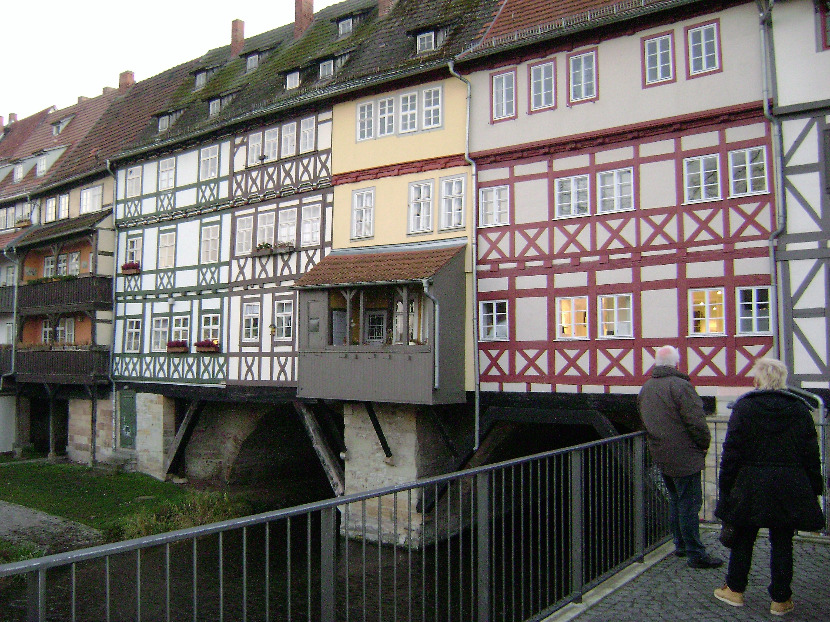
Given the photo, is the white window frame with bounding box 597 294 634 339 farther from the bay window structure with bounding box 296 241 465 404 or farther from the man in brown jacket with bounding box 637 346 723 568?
the man in brown jacket with bounding box 637 346 723 568

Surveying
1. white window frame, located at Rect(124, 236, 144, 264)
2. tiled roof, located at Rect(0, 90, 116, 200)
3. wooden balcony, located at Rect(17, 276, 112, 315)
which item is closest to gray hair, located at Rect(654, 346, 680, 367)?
white window frame, located at Rect(124, 236, 144, 264)

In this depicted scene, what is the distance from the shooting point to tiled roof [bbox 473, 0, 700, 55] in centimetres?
1374

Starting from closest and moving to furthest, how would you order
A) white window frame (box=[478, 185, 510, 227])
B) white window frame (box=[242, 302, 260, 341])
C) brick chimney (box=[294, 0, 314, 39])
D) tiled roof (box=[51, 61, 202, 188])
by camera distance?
white window frame (box=[478, 185, 510, 227]) → white window frame (box=[242, 302, 260, 341]) → brick chimney (box=[294, 0, 314, 39]) → tiled roof (box=[51, 61, 202, 188])

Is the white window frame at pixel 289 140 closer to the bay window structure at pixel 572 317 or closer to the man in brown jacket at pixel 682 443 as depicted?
the bay window structure at pixel 572 317

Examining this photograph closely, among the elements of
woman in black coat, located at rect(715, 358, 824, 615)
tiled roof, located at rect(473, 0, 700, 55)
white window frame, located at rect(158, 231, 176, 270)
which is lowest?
woman in black coat, located at rect(715, 358, 824, 615)

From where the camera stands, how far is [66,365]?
25.2 meters

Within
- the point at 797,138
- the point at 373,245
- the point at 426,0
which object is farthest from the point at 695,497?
the point at 426,0

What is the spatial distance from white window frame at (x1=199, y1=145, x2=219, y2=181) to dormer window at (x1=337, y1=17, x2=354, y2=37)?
16.6 ft

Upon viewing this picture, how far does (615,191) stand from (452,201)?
371 centimetres

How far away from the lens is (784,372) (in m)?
4.90

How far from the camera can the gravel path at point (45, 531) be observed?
17391 millimetres

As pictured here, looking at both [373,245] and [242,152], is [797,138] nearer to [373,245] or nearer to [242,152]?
[373,245]

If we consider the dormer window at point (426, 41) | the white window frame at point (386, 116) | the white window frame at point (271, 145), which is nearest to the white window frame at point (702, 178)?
the white window frame at point (386, 116)

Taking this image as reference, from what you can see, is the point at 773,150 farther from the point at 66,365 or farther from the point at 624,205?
the point at 66,365
